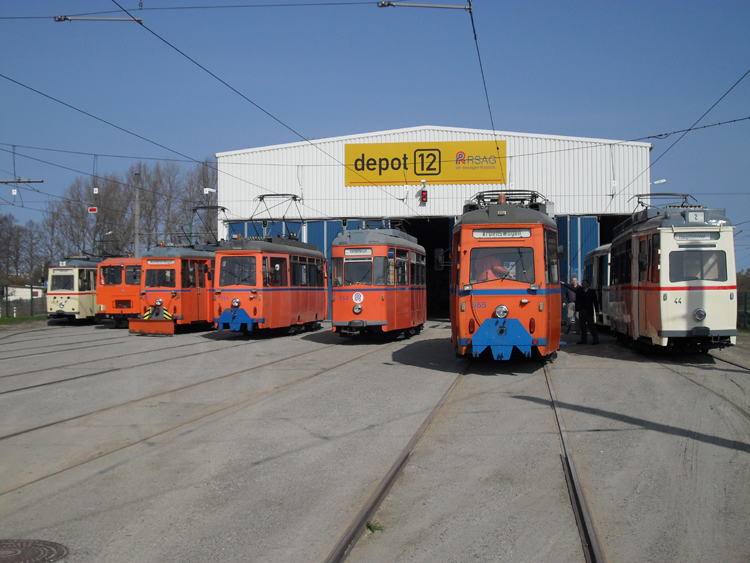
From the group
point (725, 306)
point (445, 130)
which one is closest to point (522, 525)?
point (725, 306)

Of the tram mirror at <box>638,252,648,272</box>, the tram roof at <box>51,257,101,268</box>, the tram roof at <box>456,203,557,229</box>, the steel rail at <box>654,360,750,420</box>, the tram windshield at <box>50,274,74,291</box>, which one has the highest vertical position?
the tram roof at <box>456,203,557,229</box>

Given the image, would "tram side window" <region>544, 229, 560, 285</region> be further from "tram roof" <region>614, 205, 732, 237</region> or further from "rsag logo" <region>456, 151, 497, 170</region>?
"rsag logo" <region>456, 151, 497, 170</region>

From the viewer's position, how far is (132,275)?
2719cm

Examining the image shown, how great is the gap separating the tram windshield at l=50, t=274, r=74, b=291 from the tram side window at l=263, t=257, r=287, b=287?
1354 centimetres

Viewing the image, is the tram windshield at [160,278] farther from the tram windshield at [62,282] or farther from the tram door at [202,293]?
the tram windshield at [62,282]

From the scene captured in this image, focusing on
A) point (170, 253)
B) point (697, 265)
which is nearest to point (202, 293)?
point (170, 253)

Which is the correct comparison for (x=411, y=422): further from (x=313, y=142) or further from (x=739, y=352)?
(x=313, y=142)

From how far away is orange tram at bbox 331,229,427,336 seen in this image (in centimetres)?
1864

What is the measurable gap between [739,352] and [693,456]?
10883 mm

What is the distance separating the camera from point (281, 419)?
8.71m

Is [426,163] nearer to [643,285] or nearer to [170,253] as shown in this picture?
[170,253]

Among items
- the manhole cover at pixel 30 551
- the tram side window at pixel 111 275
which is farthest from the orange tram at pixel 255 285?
the manhole cover at pixel 30 551

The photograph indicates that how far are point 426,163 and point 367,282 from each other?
14616 millimetres

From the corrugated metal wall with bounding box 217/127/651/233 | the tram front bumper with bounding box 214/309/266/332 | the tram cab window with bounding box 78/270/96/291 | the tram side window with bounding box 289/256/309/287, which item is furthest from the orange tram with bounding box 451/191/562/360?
the tram cab window with bounding box 78/270/96/291
